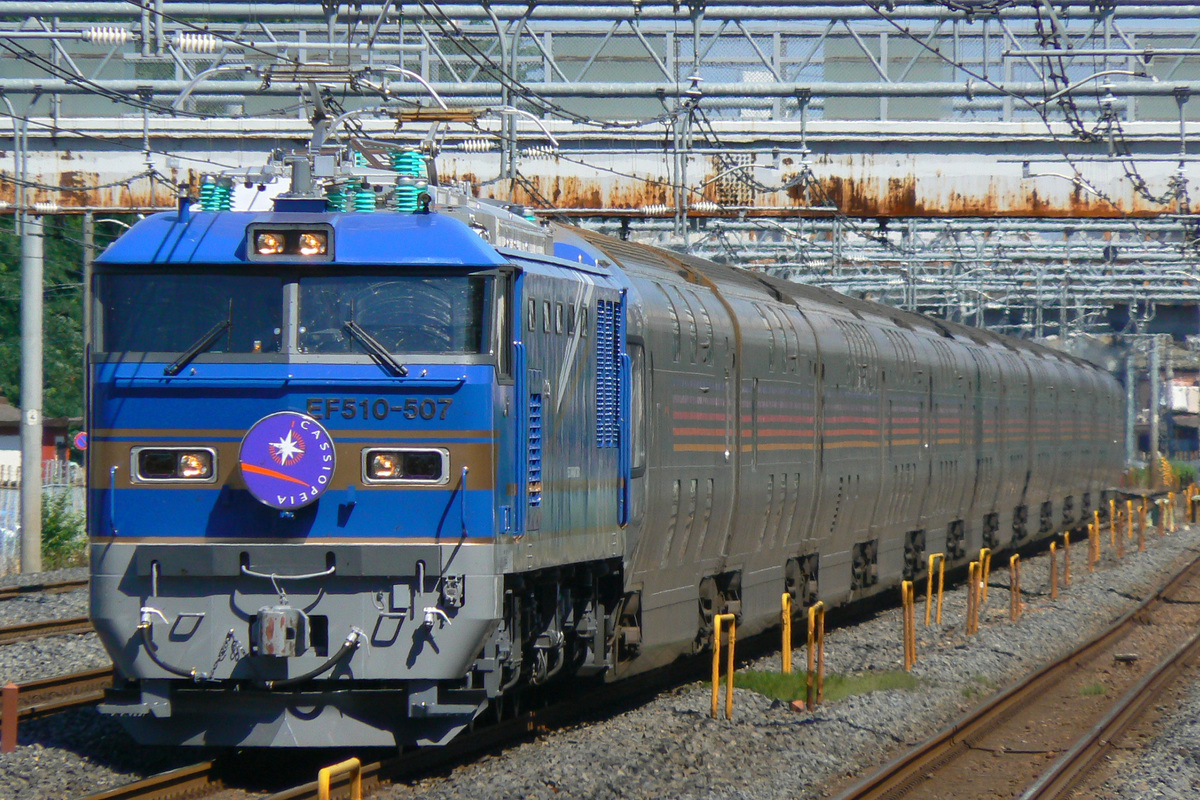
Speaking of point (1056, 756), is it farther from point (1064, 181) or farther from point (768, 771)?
point (1064, 181)

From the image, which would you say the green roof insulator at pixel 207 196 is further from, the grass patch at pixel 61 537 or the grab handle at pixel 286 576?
the grass patch at pixel 61 537

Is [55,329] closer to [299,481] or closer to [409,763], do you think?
[409,763]

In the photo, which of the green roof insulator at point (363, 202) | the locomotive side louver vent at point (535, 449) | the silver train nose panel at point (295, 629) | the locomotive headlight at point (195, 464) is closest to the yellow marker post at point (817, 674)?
the locomotive side louver vent at point (535, 449)

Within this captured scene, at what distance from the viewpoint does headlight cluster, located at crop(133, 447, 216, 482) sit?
920cm

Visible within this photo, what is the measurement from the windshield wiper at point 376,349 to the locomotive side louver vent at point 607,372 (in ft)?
7.81

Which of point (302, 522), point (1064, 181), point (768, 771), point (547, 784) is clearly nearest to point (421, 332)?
point (302, 522)

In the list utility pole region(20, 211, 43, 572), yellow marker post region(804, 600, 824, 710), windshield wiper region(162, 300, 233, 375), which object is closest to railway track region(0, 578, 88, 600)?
utility pole region(20, 211, 43, 572)

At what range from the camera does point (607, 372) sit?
1148 cm

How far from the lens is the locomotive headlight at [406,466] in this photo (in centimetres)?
918

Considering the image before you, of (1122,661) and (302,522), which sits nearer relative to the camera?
(302,522)

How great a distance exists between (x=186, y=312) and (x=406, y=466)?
159 cm

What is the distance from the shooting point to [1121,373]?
72625 millimetres

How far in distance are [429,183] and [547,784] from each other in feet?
13.5

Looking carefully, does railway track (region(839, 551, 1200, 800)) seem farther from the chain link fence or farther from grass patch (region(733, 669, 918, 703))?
the chain link fence
